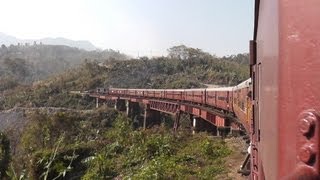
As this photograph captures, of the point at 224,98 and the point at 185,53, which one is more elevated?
the point at 185,53

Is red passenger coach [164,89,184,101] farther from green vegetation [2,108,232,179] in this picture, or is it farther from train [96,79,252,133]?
green vegetation [2,108,232,179]

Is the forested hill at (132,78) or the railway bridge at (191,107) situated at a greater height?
the forested hill at (132,78)

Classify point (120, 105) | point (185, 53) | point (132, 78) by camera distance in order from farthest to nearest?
point (185, 53) → point (132, 78) → point (120, 105)

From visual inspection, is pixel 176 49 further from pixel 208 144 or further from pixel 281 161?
pixel 281 161

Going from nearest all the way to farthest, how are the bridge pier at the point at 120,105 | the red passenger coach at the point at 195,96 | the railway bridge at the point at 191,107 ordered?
the railway bridge at the point at 191,107
the red passenger coach at the point at 195,96
the bridge pier at the point at 120,105

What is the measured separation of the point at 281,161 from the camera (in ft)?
3.52

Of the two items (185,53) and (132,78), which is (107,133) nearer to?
(132,78)

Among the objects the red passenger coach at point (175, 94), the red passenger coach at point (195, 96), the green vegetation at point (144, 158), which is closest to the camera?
the green vegetation at point (144, 158)

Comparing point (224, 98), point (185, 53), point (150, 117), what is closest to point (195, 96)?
point (224, 98)

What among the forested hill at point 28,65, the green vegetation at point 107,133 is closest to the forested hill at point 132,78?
the green vegetation at point 107,133

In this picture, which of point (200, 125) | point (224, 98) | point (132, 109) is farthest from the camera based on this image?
point (132, 109)

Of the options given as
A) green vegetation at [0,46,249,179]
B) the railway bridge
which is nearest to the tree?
green vegetation at [0,46,249,179]

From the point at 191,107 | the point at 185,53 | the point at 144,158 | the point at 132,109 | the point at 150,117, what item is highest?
the point at 185,53

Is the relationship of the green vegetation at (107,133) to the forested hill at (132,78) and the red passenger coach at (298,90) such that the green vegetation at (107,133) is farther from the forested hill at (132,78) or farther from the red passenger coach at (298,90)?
the red passenger coach at (298,90)
